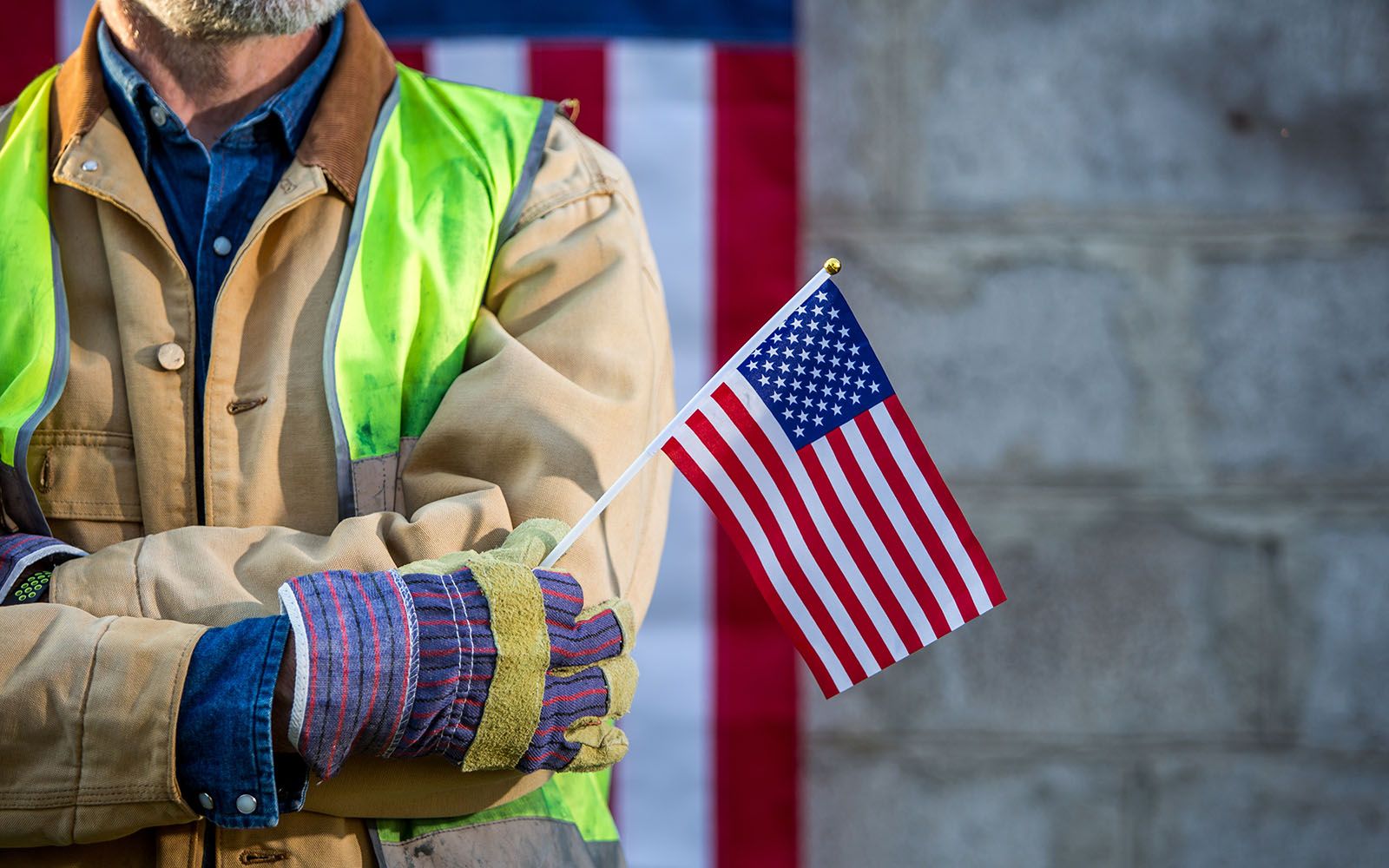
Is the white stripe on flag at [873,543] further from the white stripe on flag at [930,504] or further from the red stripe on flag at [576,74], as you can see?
the red stripe on flag at [576,74]

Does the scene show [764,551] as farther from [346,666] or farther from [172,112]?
[172,112]

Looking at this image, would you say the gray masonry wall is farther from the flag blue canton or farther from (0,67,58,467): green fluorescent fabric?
(0,67,58,467): green fluorescent fabric

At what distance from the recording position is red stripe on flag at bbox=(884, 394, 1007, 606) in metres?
1.66

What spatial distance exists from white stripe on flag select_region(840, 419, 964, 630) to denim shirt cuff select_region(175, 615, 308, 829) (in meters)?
0.64

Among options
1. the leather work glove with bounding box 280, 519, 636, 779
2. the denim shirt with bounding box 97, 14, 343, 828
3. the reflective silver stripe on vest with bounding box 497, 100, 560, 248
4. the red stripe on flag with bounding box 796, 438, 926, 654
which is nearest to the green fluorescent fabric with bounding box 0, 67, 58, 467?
the denim shirt with bounding box 97, 14, 343, 828

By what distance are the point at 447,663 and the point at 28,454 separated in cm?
57

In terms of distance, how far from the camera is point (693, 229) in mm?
2816

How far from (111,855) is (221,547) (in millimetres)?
335

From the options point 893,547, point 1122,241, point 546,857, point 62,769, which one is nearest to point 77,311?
point 62,769

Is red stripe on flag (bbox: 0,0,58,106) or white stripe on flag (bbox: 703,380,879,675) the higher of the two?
red stripe on flag (bbox: 0,0,58,106)

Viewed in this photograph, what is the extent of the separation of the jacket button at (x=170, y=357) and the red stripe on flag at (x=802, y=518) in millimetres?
589

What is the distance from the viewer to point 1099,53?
2840mm

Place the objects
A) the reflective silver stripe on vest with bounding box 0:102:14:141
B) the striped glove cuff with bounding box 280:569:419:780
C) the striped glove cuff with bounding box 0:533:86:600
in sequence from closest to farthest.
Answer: the striped glove cuff with bounding box 280:569:419:780
the striped glove cuff with bounding box 0:533:86:600
the reflective silver stripe on vest with bounding box 0:102:14:141

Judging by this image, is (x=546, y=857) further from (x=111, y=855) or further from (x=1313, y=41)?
(x=1313, y=41)
